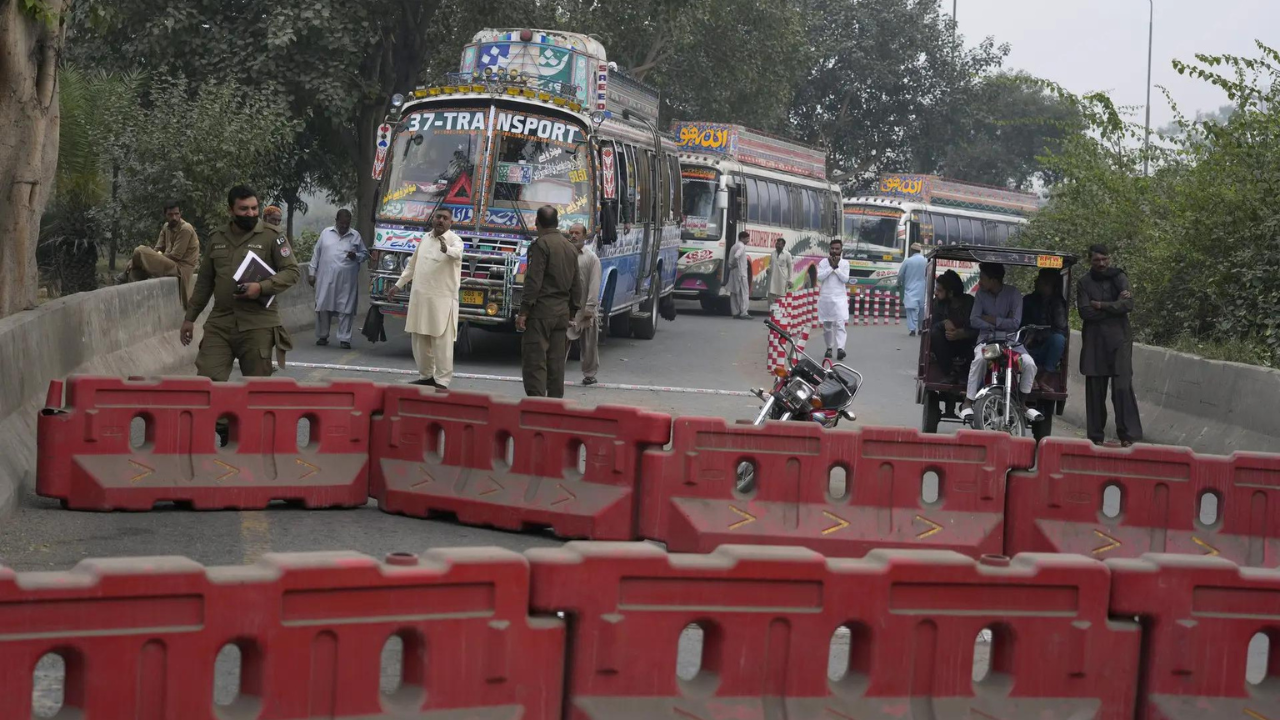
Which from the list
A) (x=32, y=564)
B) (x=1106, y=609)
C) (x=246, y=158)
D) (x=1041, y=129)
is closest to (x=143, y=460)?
(x=32, y=564)

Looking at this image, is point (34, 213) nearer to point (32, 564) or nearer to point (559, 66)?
point (32, 564)

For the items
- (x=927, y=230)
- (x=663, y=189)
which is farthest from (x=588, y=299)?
(x=927, y=230)

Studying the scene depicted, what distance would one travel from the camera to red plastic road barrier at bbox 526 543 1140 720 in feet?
15.4

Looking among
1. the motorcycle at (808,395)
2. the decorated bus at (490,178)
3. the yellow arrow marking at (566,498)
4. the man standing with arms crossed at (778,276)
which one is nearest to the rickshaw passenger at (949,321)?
the motorcycle at (808,395)

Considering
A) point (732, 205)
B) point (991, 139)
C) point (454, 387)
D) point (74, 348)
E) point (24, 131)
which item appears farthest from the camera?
point (991, 139)

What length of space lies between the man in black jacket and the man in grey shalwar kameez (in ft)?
30.6

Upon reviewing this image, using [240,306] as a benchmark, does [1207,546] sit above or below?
below

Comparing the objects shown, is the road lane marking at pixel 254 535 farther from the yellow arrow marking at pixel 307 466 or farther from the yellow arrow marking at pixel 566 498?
the yellow arrow marking at pixel 566 498

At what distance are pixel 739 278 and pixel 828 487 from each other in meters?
23.4

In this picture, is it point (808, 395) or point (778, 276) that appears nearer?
point (808, 395)

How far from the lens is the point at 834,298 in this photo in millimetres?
21797

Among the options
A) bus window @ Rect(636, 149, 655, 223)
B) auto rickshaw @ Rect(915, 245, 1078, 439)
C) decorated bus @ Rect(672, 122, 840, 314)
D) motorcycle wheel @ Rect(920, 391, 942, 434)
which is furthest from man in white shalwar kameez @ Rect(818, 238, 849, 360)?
decorated bus @ Rect(672, 122, 840, 314)

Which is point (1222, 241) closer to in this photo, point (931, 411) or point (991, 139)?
point (931, 411)

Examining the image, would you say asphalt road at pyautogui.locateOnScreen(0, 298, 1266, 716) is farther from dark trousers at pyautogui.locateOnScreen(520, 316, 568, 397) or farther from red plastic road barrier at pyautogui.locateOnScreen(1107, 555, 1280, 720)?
red plastic road barrier at pyautogui.locateOnScreen(1107, 555, 1280, 720)
